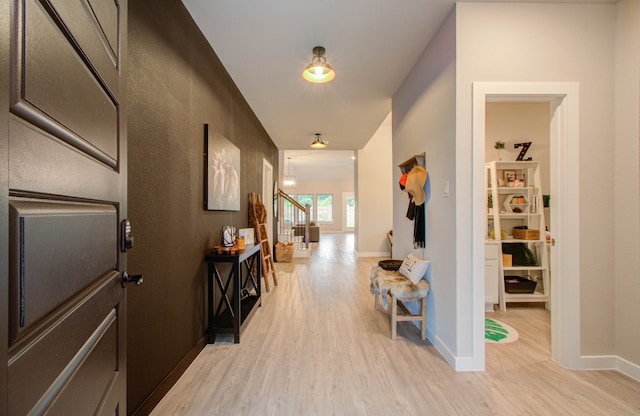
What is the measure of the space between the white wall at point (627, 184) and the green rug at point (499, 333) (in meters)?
0.71

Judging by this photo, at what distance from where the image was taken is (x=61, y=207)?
612 mm

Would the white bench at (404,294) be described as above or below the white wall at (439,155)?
below

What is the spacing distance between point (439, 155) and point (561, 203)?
0.94 m

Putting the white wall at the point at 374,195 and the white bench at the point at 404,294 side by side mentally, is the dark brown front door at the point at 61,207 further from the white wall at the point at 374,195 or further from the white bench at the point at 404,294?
the white wall at the point at 374,195

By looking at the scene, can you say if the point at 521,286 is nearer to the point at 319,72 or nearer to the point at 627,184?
the point at 627,184

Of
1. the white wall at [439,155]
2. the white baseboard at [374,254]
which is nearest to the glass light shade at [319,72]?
the white wall at [439,155]

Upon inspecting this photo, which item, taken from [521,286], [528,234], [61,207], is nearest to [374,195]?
[528,234]

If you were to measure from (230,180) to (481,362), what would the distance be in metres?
2.77

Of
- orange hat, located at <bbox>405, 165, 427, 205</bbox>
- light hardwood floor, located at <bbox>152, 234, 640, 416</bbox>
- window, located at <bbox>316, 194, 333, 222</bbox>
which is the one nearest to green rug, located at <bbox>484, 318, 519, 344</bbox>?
light hardwood floor, located at <bbox>152, 234, 640, 416</bbox>

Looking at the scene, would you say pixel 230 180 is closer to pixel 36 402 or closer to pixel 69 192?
pixel 69 192

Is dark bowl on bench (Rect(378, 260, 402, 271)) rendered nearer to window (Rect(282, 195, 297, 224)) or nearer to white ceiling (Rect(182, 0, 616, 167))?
white ceiling (Rect(182, 0, 616, 167))

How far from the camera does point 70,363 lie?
64 cm

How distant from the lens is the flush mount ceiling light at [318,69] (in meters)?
2.47

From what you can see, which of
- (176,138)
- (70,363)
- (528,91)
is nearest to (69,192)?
(70,363)
